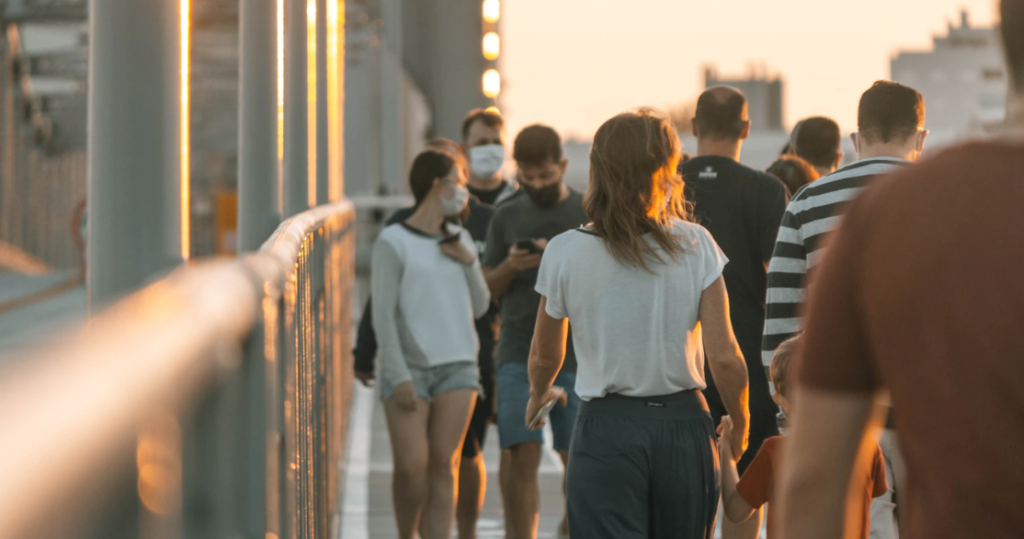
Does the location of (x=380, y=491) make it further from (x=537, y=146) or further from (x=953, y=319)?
(x=953, y=319)

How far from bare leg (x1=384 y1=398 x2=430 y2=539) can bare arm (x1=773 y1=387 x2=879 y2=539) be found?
4661 mm

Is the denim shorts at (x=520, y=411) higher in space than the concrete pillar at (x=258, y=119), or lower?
lower

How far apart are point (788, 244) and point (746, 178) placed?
3.13ft

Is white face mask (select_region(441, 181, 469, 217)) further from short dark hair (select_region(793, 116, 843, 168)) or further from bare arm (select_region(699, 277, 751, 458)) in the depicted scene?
bare arm (select_region(699, 277, 751, 458))

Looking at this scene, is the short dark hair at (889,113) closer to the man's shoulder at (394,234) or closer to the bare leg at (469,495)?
the man's shoulder at (394,234)

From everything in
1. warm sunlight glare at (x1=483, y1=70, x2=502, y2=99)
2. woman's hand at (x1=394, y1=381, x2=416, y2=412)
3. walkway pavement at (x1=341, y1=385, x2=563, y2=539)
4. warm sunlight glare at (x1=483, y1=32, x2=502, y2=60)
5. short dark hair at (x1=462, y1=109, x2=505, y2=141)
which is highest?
warm sunlight glare at (x1=483, y1=32, x2=502, y2=60)

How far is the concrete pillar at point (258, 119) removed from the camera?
4.58m

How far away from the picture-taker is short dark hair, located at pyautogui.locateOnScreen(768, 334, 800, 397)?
4.18 m

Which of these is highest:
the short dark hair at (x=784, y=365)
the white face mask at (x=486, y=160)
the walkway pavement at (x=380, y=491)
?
the white face mask at (x=486, y=160)

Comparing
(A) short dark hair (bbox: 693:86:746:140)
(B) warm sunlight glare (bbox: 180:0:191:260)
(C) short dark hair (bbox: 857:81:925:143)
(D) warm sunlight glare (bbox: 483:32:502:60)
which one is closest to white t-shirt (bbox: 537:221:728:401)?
(C) short dark hair (bbox: 857:81:925:143)

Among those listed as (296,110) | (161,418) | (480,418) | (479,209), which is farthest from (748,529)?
(161,418)

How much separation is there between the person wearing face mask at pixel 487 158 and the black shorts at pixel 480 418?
1.35 m

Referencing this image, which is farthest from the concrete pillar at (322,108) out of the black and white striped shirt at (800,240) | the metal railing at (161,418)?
the metal railing at (161,418)

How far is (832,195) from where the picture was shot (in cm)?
452
